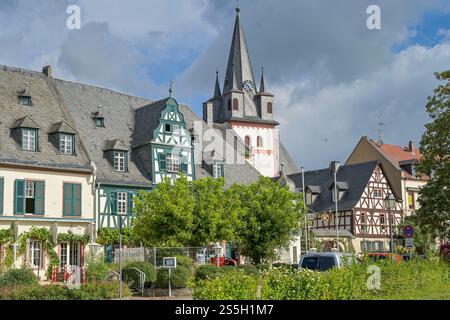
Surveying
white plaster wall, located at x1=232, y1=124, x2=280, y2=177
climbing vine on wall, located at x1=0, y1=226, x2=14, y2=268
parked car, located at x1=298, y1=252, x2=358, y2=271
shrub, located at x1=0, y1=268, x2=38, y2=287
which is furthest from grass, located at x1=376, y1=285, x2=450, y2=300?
white plaster wall, located at x1=232, y1=124, x2=280, y2=177

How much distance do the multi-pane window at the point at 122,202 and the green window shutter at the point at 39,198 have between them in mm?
5654

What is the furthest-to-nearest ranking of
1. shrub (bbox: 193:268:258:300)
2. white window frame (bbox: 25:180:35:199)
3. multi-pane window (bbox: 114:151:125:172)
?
multi-pane window (bbox: 114:151:125:172) → white window frame (bbox: 25:180:35:199) → shrub (bbox: 193:268:258:300)

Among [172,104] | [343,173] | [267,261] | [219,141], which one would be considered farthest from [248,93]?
[267,261]

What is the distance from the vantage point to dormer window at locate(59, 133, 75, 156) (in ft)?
130

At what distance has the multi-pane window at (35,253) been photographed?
36375mm

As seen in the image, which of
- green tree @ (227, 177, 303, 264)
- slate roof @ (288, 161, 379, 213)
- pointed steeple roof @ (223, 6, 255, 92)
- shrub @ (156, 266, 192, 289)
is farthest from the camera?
pointed steeple roof @ (223, 6, 255, 92)

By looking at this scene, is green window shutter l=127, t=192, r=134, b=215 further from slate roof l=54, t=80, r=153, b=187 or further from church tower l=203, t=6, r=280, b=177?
church tower l=203, t=6, r=280, b=177

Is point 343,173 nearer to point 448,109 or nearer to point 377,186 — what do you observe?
point 377,186

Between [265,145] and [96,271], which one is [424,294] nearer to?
[96,271]

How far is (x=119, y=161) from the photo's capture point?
143 ft

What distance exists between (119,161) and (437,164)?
19.2m

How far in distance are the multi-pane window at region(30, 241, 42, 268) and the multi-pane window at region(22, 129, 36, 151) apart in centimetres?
517

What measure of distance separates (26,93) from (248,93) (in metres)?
49.1

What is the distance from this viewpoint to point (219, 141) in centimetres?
5253
